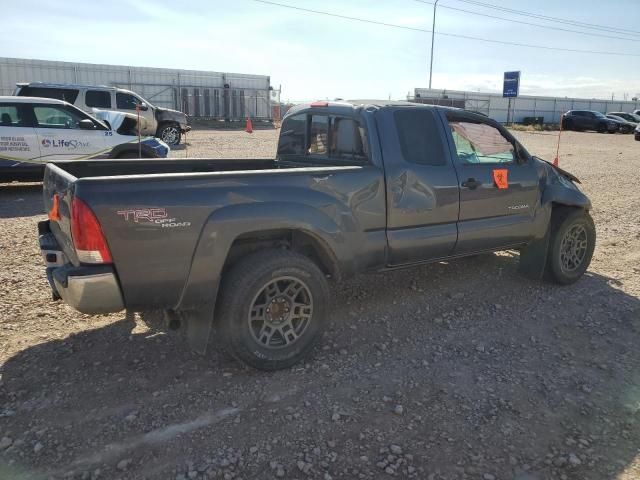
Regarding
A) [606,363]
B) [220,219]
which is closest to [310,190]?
[220,219]

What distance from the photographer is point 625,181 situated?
1334cm

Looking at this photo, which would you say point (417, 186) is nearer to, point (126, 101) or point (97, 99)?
point (97, 99)

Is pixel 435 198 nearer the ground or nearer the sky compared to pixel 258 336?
nearer the sky

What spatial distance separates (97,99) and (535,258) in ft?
53.1

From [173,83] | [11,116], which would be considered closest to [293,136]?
[11,116]

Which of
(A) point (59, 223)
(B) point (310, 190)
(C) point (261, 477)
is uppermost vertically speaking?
(B) point (310, 190)

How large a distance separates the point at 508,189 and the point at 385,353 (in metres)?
2.08

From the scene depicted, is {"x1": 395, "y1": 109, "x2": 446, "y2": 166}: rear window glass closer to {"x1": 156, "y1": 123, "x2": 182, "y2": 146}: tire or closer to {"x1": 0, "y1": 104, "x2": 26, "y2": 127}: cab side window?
{"x1": 0, "y1": 104, "x2": 26, "y2": 127}: cab side window

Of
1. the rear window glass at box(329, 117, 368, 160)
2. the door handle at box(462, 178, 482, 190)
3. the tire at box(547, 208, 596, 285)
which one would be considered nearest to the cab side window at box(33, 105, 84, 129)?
the rear window glass at box(329, 117, 368, 160)

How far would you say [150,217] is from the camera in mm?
3154

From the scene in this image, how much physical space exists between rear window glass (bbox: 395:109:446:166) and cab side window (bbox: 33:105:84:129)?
802cm

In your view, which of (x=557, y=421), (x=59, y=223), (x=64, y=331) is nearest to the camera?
(x=557, y=421)

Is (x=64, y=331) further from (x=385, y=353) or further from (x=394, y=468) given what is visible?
(x=394, y=468)

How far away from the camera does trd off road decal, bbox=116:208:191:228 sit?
3094 millimetres
